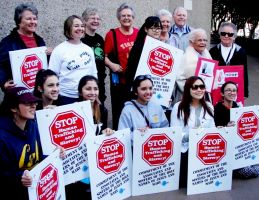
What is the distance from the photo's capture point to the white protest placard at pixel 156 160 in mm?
4609

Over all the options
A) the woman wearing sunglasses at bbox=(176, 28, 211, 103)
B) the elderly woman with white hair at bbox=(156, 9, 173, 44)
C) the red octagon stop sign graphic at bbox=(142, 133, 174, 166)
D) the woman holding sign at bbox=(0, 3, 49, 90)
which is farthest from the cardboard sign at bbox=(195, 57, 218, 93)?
the woman holding sign at bbox=(0, 3, 49, 90)

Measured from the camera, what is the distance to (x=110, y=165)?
4.36m

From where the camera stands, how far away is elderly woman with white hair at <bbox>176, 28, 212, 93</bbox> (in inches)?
219

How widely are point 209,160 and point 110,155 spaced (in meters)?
1.18

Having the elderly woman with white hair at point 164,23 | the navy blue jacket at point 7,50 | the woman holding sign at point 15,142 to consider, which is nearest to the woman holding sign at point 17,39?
the navy blue jacket at point 7,50

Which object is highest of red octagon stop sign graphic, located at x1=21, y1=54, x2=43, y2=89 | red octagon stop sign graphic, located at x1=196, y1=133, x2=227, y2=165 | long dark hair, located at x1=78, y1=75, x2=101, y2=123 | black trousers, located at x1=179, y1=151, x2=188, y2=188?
red octagon stop sign graphic, located at x1=21, y1=54, x2=43, y2=89

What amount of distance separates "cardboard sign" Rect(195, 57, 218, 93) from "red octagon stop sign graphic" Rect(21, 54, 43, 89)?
1922 mm

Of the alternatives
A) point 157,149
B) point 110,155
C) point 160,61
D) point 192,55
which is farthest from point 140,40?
point 110,155

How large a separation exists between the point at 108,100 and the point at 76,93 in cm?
297

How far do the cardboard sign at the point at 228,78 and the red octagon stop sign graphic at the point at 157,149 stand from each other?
4.37 feet

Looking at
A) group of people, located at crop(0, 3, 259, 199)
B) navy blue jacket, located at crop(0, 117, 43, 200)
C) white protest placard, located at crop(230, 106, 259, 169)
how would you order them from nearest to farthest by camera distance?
navy blue jacket, located at crop(0, 117, 43, 200) → group of people, located at crop(0, 3, 259, 199) → white protest placard, located at crop(230, 106, 259, 169)

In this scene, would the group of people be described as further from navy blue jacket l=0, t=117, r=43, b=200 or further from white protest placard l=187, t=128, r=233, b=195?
white protest placard l=187, t=128, r=233, b=195

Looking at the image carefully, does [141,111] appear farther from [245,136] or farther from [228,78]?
[228,78]

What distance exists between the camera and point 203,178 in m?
4.88
